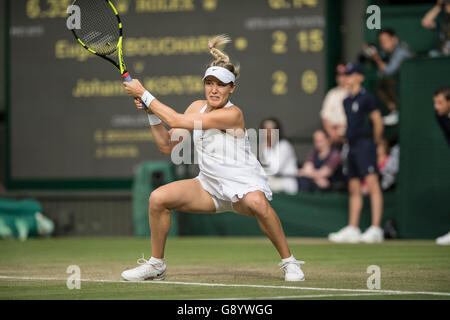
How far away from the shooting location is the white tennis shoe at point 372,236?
31.5 feet

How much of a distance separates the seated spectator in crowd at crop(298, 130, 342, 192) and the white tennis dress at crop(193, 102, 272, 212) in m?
5.23

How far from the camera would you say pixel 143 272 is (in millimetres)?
5645

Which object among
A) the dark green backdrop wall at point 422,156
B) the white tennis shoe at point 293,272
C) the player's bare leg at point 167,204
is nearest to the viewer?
the white tennis shoe at point 293,272

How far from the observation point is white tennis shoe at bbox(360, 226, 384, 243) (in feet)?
31.5

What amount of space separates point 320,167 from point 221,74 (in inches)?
219

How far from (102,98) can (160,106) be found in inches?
264

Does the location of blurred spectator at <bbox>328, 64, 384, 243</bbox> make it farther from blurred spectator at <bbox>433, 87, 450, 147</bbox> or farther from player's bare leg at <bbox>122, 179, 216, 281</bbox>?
player's bare leg at <bbox>122, 179, 216, 281</bbox>

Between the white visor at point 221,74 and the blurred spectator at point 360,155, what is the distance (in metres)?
4.16

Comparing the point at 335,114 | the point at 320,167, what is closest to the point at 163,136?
the point at 335,114

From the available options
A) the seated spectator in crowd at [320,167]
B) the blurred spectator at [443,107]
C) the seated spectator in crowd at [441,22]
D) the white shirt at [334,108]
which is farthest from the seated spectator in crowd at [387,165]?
the blurred spectator at [443,107]

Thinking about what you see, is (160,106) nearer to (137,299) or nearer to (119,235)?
(137,299)

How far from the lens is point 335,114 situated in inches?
428

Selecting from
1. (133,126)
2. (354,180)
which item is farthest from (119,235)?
(354,180)
